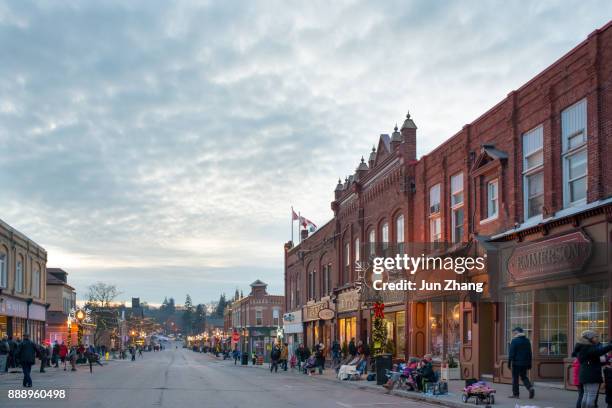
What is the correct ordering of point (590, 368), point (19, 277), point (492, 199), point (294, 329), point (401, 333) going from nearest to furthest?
point (590, 368) < point (492, 199) < point (401, 333) < point (19, 277) < point (294, 329)

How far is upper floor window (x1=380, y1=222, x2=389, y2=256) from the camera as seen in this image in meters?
37.7

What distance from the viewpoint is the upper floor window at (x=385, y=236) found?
124ft

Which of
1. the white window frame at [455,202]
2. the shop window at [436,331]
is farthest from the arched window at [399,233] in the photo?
the white window frame at [455,202]

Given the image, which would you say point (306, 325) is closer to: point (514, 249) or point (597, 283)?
point (514, 249)

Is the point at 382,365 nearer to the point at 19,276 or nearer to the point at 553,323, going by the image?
the point at 553,323

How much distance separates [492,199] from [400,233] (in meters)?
9.55

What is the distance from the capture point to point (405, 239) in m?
35.0

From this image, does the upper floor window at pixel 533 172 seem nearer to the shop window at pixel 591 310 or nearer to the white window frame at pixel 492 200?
the white window frame at pixel 492 200

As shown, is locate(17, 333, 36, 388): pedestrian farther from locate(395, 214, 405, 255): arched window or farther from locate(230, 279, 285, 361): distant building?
locate(230, 279, 285, 361): distant building

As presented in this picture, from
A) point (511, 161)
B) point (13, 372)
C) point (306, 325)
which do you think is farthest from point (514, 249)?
point (306, 325)

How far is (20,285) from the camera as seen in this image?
53594 mm

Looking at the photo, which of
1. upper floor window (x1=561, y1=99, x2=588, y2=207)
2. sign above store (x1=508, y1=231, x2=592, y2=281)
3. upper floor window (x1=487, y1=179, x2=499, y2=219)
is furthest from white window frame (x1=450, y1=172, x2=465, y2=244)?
upper floor window (x1=561, y1=99, x2=588, y2=207)

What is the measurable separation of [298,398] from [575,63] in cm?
1186

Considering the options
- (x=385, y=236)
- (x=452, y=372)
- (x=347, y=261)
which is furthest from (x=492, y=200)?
(x=347, y=261)
